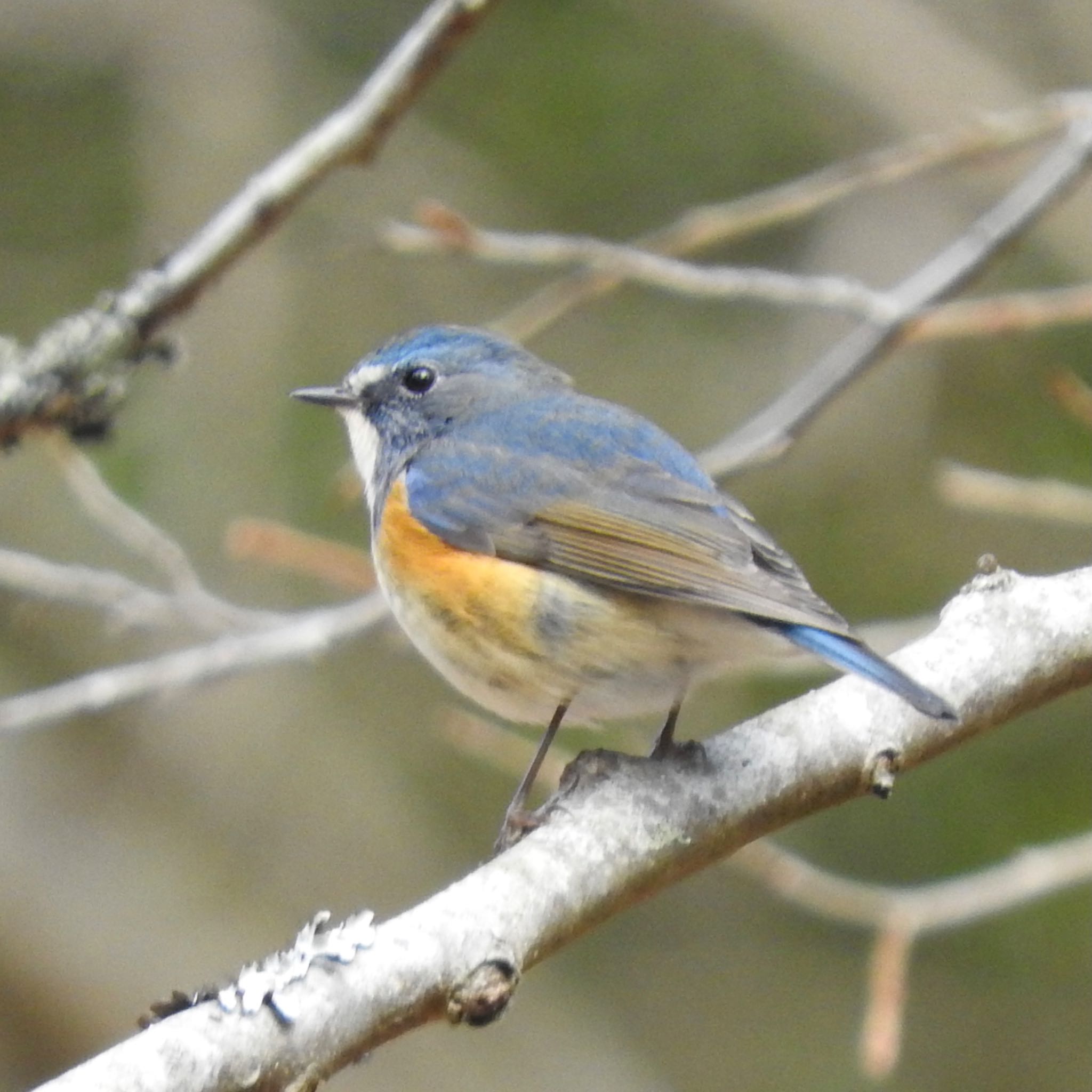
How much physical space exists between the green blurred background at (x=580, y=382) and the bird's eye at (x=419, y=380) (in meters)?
2.27

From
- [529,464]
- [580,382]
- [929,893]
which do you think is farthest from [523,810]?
[580,382]

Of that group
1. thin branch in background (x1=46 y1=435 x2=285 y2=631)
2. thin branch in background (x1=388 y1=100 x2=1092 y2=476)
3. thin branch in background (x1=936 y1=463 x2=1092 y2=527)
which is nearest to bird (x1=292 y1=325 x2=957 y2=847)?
thin branch in background (x1=388 y1=100 x2=1092 y2=476)

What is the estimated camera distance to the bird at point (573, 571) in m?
3.08

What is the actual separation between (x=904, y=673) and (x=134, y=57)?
196 inches

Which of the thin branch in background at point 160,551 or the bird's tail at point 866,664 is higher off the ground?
the thin branch in background at point 160,551

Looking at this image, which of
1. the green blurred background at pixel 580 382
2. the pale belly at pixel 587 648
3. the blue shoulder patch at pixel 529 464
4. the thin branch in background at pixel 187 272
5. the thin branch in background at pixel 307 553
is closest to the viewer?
the thin branch in background at pixel 187 272

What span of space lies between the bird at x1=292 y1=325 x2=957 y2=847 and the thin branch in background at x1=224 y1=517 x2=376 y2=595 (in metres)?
0.49

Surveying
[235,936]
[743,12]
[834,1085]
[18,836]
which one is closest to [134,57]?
[743,12]

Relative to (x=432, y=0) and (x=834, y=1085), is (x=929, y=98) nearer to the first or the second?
(x=432, y=0)

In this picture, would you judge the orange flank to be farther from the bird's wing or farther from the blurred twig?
the blurred twig

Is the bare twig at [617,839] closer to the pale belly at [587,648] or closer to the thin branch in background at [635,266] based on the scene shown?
the pale belly at [587,648]

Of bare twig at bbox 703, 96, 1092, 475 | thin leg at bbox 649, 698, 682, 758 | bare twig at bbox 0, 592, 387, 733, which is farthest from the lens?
bare twig at bbox 0, 592, 387, 733

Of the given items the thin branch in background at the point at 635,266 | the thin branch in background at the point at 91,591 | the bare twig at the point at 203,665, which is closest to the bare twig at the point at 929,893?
the bare twig at the point at 203,665

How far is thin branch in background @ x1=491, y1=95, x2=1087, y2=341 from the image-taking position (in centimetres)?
365
